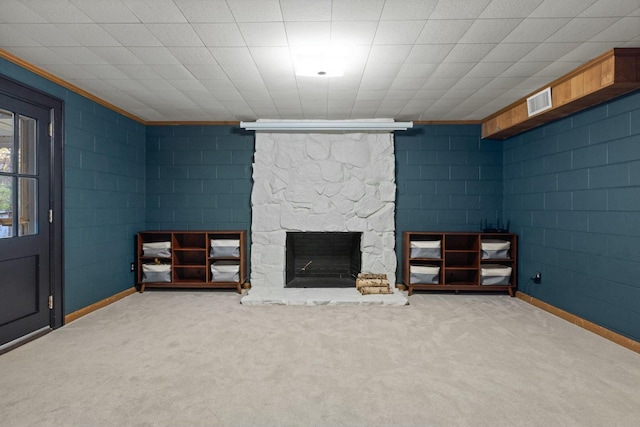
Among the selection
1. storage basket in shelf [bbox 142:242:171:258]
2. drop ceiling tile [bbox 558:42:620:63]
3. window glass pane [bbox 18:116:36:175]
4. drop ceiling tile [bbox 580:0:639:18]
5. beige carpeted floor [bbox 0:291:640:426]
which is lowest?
beige carpeted floor [bbox 0:291:640:426]

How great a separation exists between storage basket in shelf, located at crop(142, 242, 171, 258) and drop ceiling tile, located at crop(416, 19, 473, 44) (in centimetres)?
382

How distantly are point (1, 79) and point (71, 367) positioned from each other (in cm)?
228

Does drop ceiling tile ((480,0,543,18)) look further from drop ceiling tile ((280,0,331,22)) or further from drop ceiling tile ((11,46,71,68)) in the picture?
drop ceiling tile ((11,46,71,68))

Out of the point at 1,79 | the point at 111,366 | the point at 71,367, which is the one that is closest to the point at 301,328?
the point at 111,366

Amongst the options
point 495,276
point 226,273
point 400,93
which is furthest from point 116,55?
point 495,276

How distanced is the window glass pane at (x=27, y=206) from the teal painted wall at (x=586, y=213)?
5081 millimetres

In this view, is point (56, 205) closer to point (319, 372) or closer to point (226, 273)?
point (226, 273)

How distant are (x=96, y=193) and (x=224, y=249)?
1.58 m

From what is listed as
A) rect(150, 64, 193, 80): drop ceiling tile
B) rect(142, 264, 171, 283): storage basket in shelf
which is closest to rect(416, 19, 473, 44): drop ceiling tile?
rect(150, 64, 193, 80): drop ceiling tile

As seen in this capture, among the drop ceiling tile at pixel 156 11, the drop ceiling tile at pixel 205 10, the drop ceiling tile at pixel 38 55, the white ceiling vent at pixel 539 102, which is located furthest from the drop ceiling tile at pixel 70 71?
the white ceiling vent at pixel 539 102

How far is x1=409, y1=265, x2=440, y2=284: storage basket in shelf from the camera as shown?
4.46m

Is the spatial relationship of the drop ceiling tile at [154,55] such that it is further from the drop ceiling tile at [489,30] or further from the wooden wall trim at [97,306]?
the wooden wall trim at [97,306]

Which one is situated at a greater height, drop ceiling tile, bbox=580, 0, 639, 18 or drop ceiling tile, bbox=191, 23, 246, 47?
drop ceiling tile, bbox=191, 23, 246, 47

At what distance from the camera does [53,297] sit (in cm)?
322
